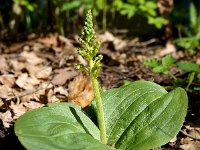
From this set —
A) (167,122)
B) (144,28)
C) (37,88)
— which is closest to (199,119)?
(167,122)

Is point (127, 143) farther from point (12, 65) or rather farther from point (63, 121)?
point (12, 65)

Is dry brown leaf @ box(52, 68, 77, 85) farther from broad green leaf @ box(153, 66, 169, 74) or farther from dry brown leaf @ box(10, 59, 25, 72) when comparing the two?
broad green leaf @ box(153, 66, 169, 74)

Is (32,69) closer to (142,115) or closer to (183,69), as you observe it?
(183,69)

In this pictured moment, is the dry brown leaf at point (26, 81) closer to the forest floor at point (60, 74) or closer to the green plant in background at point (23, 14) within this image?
the forest floor at point (60, 74)


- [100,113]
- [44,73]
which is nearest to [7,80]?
[44,73]

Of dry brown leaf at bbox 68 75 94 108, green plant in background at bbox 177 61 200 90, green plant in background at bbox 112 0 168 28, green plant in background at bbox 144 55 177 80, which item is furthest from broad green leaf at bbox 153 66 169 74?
A: green plant in background at bbox 112 0 168 28

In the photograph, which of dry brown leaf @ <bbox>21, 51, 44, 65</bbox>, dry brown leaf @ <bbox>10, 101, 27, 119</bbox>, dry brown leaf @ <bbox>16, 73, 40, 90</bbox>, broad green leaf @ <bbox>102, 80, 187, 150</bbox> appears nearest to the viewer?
broad green leaf @ <bbox>102, 80, 187, 150</bbox>
